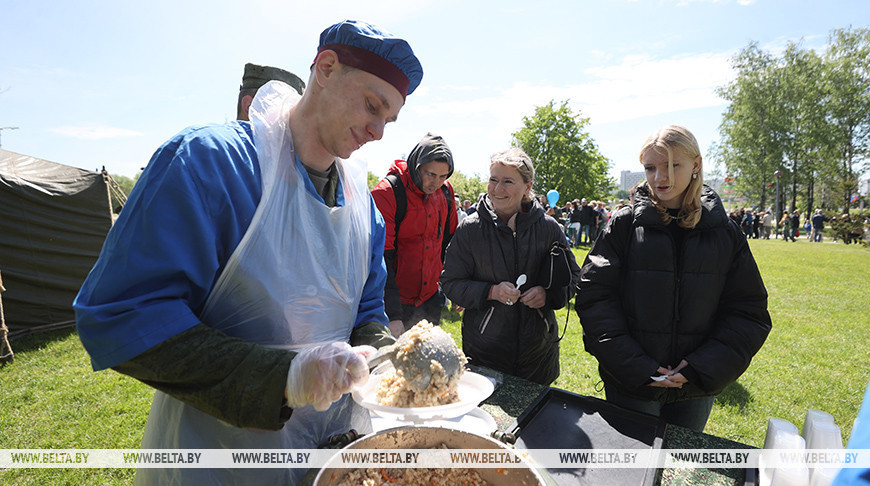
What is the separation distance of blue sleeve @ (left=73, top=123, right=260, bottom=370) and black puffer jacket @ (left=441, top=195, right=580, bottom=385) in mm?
1965

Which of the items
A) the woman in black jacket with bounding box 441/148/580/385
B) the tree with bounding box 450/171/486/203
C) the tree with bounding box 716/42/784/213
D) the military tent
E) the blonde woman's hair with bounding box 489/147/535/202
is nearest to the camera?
the woman in black jacket with bounding box 441/148/580/385

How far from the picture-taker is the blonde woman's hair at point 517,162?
293cm

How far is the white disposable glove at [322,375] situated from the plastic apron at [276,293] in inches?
8.2

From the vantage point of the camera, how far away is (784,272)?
39.5 feet

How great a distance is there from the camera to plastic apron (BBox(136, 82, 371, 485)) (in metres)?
1.18

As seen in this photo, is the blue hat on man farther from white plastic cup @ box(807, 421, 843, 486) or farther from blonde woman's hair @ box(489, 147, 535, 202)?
white plastic cup @ box(807, 421, 843, 486)

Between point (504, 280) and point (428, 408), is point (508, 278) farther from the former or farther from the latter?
point (428, 408)

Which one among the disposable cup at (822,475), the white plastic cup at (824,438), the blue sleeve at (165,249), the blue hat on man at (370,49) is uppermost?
the blue hat on man at (370,49)

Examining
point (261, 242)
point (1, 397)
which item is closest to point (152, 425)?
point (261, 242)

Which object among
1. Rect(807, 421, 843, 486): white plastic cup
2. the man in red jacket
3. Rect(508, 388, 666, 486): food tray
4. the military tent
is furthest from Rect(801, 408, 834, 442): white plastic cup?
the military tent

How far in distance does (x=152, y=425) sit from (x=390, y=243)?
7.89 ft

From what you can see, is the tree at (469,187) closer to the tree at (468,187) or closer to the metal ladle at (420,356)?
the tree at (468,187)

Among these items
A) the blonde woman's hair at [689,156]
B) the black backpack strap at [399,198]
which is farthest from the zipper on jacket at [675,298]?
the black backpack strap at [399,198]

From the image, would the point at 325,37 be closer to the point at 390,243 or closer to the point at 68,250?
the point at 390,243
